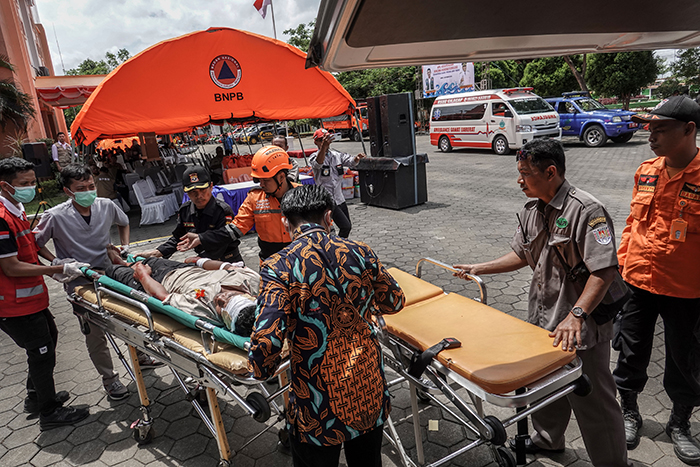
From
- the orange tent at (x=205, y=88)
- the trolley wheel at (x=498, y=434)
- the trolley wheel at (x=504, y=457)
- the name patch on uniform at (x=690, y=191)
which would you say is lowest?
the trolley wheel at (x=504, y=457)

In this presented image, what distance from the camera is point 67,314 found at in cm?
550

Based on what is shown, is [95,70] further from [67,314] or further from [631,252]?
[631,252]

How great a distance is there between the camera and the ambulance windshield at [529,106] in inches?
611

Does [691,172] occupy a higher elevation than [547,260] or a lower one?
higher

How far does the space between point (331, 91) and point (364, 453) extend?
786cm

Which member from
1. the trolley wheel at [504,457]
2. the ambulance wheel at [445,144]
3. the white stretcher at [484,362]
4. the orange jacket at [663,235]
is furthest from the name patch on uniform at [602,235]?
the ambulance wheel at [445,144]

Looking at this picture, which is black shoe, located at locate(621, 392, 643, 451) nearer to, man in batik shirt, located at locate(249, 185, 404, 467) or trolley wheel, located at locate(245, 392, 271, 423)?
man in batik shirt, located at locate(249, 185, 404, 467)

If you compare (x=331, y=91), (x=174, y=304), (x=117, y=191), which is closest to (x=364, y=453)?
(x=174, y=304)

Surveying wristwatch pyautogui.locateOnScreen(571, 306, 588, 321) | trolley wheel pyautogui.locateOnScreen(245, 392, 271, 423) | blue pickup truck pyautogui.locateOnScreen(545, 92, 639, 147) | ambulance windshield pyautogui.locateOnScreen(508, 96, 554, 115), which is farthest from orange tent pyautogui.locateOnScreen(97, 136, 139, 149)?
blue pickup truck pyautogui.locateOnScreen(545, 92, 639, 147)

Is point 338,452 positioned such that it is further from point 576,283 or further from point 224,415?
point 224,415

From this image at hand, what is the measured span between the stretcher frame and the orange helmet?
1.23 metres

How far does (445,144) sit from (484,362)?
59.8ft

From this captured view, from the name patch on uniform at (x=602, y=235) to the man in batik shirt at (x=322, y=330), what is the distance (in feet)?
3.42

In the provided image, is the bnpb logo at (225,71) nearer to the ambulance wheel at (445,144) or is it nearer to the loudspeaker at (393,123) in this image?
the loudspeaker at (393,123)
